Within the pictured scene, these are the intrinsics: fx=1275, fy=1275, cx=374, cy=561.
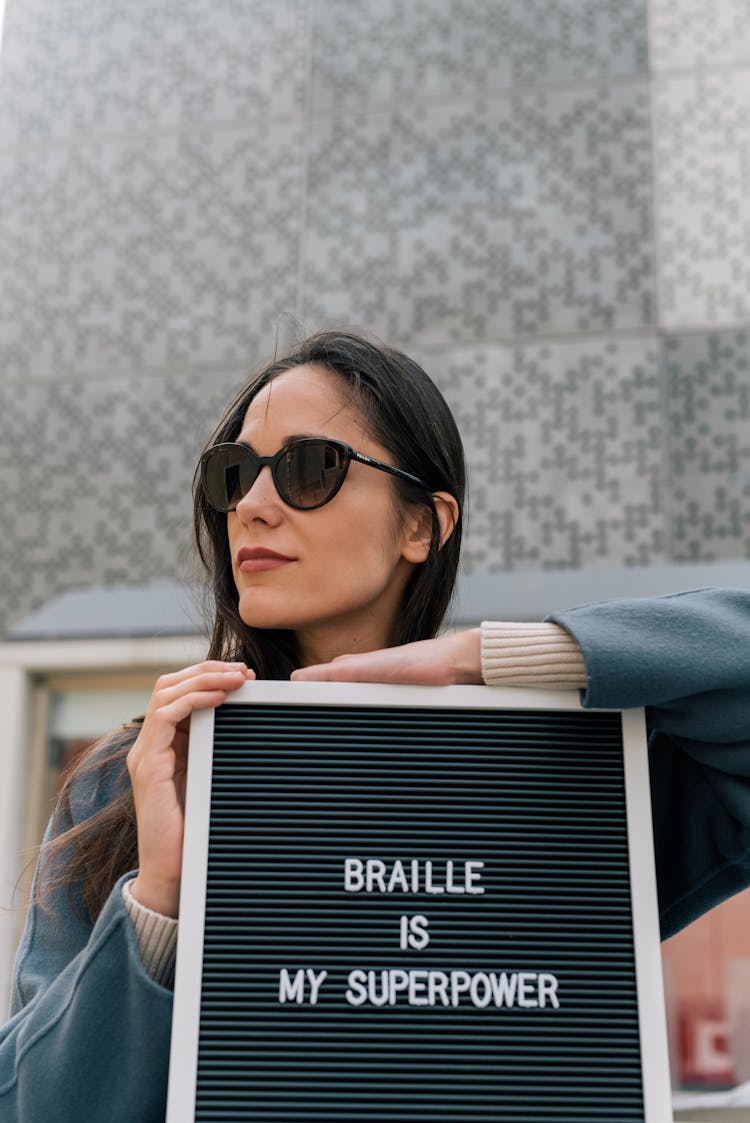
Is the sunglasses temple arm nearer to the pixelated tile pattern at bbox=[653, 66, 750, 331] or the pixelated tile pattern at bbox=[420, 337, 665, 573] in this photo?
the pixelated tile pattern at bbox=[420, 337, 665, 573]

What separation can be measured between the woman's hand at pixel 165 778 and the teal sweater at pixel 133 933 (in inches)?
1.7

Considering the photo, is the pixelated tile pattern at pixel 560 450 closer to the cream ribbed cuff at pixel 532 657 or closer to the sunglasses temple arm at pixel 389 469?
the sunglasses temple arm at pixel 389 469

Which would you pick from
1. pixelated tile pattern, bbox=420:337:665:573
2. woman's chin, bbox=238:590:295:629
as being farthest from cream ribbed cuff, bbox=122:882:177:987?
pixelated tile pattern, bbox=420:337:665:573

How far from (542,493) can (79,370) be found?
6.51 ft

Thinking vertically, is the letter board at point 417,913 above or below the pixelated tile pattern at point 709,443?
below

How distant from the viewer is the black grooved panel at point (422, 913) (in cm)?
114

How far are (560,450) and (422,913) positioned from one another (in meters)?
3.72

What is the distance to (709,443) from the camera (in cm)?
466

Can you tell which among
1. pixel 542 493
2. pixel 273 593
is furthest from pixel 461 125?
pixel 273 593

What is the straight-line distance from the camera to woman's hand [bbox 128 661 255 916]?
124 cm

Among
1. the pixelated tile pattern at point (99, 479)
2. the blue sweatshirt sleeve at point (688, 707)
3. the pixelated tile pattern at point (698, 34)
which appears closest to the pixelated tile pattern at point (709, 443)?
the pixelated tile pattern at point (698, 34)

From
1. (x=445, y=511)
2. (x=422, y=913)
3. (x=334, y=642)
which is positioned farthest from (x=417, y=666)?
(x=445, y=511)

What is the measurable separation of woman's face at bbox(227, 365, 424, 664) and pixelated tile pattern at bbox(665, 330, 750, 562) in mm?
3116

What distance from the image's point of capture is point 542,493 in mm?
4746
